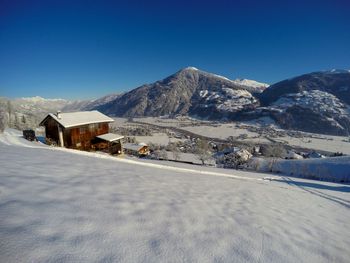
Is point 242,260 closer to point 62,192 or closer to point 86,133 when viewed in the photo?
point 62,192

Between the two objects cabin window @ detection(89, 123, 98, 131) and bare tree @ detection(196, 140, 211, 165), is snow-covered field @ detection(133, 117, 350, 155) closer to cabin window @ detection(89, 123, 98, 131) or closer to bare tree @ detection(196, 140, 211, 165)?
bare tree @ detection(196, 140, 211, 165)

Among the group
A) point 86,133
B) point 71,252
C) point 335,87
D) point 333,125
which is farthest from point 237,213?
point 335,87

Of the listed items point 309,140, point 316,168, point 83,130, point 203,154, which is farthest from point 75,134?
point 309,140

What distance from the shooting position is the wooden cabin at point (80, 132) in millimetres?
23203

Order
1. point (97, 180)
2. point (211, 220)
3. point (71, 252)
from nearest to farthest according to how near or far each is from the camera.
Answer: point (71, 252) → point (211, 220) → point (97, 180)

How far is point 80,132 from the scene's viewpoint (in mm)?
25000

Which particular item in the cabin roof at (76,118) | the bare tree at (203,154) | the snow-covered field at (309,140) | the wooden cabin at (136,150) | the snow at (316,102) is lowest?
the snow-covered field at (309,140)

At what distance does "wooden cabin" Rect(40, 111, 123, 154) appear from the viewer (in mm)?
23203

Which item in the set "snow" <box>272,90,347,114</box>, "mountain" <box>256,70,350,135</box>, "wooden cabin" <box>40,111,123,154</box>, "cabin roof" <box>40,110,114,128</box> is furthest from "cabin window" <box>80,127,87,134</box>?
"snow" <box>272,90,347,114</box>

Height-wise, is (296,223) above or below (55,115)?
below

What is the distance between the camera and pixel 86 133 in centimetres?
2605

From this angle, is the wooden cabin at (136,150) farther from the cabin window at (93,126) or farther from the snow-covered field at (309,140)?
the snow-covered field at (309,140)

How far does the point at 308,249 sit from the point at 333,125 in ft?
568

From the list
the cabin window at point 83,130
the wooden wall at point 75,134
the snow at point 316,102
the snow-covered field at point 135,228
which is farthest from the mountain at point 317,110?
the snow-covered field at point 135,228
